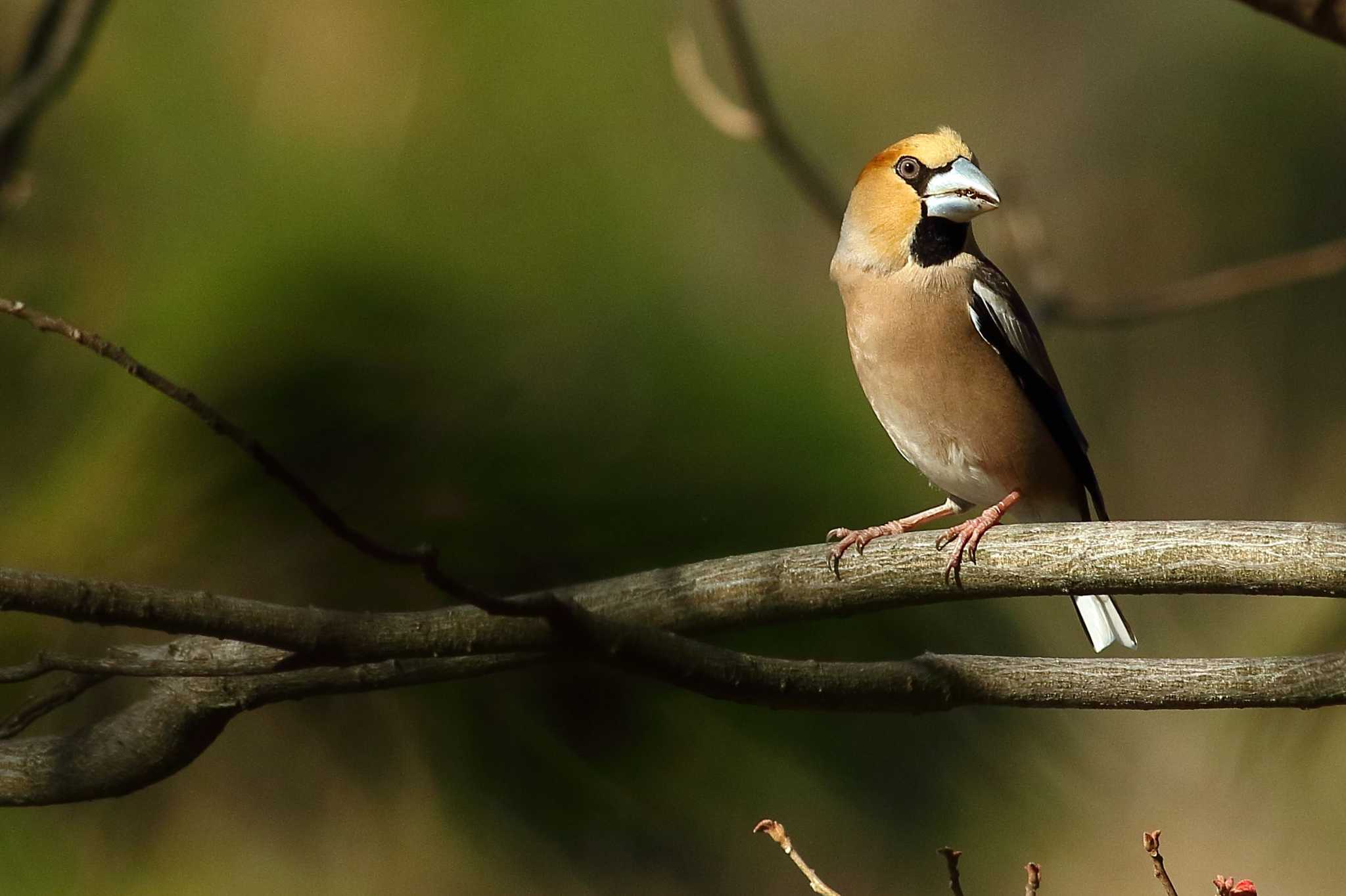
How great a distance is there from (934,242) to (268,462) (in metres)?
1.83

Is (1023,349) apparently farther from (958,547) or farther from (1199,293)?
(958,547)

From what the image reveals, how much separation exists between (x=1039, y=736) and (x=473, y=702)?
3.07 ft

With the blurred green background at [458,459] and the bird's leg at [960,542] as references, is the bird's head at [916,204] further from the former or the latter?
the bird's leg at [960,542]

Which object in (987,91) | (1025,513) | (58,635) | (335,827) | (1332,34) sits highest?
(987,91)

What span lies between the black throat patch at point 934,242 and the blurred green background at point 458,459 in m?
0.28

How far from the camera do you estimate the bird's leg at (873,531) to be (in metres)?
1.89

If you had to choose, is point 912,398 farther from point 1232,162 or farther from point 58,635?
point 1232,162

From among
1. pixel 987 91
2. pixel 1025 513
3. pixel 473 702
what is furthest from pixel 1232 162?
pixel 473 702

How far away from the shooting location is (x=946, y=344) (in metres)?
2.74

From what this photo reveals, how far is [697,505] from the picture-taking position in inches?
88.1

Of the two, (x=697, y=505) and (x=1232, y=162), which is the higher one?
(x=1232, y=162)

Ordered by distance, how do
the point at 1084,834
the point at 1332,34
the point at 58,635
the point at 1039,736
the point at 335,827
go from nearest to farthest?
1. the point at 1332,34
2. the point at 58,635
3. the point at 335,827
4. the point at 1039,736
5. the point at 1084,834

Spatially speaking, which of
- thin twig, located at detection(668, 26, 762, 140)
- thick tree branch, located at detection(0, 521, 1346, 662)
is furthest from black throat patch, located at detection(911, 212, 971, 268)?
thick tree branch, located at detection(0, 521, 1346, 662)

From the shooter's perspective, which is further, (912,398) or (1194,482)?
(1194,482)
